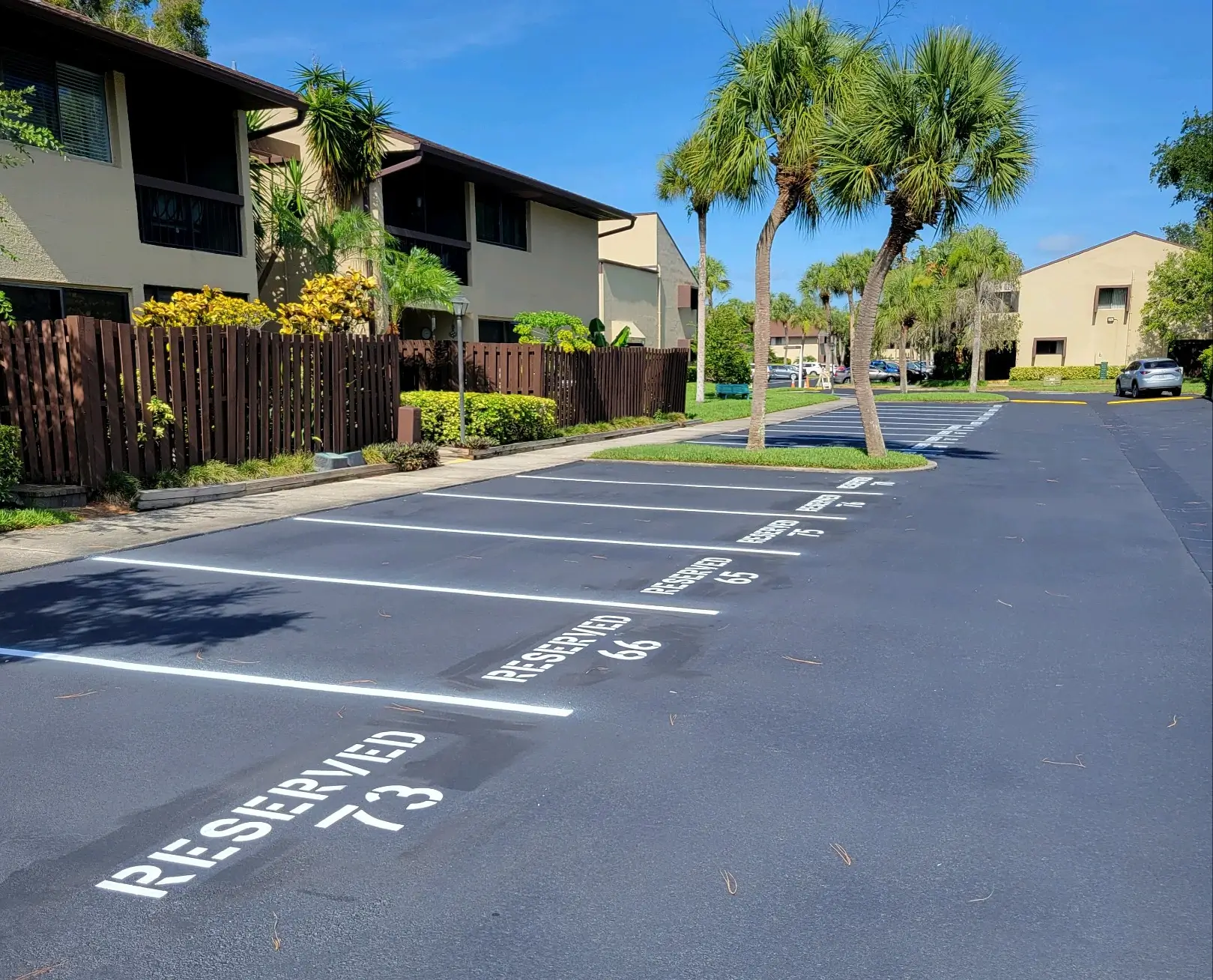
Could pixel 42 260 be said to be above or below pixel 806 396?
above

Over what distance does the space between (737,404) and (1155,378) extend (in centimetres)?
1758

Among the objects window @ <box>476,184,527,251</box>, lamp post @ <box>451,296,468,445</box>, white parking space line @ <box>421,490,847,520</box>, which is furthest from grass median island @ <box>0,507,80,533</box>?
window @ <box>476,184,527,251</box>

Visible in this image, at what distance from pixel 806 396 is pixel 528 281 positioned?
18528mm

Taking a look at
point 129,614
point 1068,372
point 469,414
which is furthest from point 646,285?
point 129,614

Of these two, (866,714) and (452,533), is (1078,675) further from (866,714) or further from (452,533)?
(452,533)

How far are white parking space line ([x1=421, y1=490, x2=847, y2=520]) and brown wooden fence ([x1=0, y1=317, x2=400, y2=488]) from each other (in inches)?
119

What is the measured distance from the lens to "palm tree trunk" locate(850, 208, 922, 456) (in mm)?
16078

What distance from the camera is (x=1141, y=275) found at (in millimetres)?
50625

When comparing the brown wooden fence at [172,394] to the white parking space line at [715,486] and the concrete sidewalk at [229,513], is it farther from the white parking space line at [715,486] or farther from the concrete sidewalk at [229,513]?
the white parking space line at [715,486]

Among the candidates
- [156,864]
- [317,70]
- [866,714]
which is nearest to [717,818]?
[866,714]

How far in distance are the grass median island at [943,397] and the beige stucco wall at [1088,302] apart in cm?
1270

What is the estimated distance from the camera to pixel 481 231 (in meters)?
24.1

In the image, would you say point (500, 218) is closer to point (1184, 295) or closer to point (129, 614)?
point (129, 614)

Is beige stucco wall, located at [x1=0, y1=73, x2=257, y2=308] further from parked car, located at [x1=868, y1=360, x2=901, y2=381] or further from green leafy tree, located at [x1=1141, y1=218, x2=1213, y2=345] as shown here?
parked car, located at [x1=868, y1=360, x2=901, y2=381]
